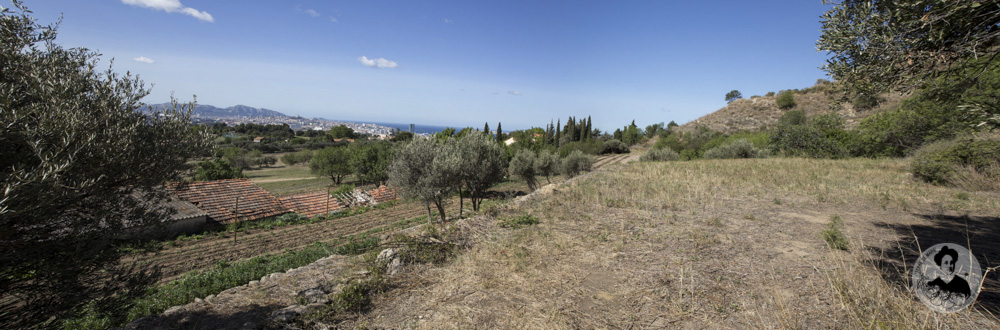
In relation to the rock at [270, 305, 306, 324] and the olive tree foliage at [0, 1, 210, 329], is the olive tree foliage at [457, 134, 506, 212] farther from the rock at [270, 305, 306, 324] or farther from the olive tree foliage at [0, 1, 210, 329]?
the olive tree foliage at [0, 1, 210, 329]

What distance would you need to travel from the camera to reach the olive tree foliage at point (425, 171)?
45.3 ft

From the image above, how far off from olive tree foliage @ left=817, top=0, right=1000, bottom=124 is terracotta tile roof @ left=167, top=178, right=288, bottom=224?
26395 mm

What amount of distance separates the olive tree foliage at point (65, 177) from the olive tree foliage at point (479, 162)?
10832 mm

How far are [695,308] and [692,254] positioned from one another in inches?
69.2

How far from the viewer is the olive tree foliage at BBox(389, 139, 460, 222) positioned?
1381 centimetres

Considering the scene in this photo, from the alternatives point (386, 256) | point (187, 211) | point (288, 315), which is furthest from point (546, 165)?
point (288, 315)

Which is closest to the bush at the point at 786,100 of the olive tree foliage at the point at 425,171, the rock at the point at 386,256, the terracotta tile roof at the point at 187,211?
the olive tree foliage at the point at 425,171

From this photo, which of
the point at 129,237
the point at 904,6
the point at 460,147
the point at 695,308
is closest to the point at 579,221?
the point at 695,308

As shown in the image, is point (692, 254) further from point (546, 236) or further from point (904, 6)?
point (904, 6)

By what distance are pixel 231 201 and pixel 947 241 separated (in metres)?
30.1

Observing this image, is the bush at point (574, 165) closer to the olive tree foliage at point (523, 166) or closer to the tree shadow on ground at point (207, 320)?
the olive tree foliage at point (523, 166)

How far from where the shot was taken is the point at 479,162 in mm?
16344

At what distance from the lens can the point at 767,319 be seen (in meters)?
3.41

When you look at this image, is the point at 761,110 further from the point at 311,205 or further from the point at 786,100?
the point at 311,205
